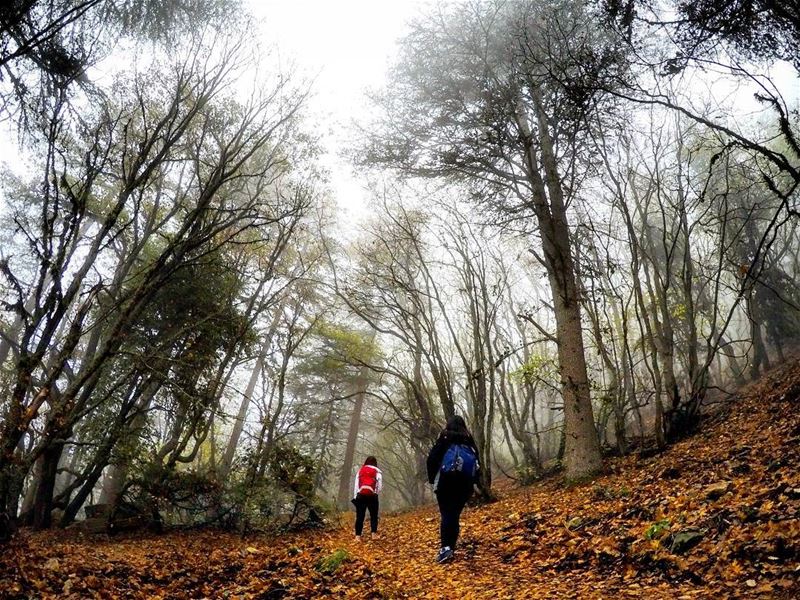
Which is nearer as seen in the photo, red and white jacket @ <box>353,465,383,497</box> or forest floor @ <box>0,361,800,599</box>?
forest floor @ <box>0,361,800,599</box>

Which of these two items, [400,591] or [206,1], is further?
[206,1]

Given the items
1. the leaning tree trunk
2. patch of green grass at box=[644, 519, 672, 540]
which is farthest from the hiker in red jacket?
patch of green grass at box=[644, 519, 672, 540]

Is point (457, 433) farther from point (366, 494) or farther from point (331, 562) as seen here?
point (366, 494)

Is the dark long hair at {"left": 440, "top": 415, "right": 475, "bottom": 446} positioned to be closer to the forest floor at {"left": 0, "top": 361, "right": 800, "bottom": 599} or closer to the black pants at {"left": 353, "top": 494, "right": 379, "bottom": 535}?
the forest floor at {"left": 0, "top": 361, "right": 800, "bottom": 599}

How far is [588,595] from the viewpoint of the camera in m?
3.66

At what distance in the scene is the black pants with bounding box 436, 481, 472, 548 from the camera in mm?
5480

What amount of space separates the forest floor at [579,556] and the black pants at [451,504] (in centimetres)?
30

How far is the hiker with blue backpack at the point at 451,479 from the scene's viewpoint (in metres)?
5.51

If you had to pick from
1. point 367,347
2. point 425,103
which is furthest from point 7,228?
point 425,103

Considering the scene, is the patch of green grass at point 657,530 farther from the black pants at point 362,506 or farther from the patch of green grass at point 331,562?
the black pants at point 362,506

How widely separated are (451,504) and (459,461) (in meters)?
0.50

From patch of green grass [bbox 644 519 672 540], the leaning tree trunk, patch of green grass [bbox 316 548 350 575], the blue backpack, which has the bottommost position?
patch of green grass [bbox 316 548 350 575]

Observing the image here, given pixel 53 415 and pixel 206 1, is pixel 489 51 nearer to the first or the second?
pixel 206 1

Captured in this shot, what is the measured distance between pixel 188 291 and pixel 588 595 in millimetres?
9797
